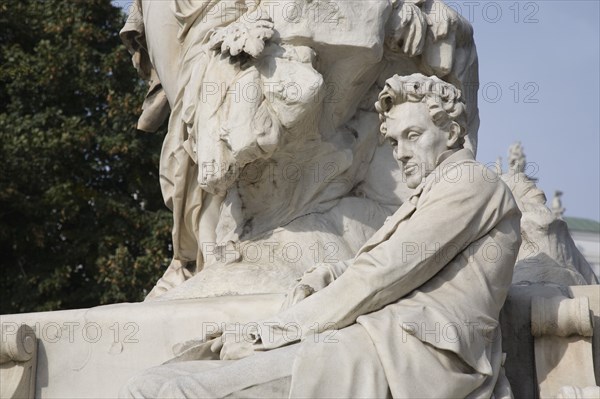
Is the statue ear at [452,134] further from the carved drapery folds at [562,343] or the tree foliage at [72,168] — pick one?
the tree foliage at [72,168]

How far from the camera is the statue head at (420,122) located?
679cm

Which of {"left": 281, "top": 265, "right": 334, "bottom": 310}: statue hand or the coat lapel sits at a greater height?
the coat lapel

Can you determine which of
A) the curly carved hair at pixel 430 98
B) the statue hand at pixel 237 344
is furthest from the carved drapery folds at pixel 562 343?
the statue hand at pixel 237 344

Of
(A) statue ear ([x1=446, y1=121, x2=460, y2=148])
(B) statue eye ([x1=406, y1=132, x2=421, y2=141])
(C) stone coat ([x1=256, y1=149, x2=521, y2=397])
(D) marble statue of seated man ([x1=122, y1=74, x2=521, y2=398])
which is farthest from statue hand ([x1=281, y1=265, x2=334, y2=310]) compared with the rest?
(A) statue ear ([x1=446, y1=121, x2=460, y2=148])

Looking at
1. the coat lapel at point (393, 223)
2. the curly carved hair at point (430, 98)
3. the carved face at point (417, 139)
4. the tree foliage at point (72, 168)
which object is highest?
the curly carved hair at point (430, 98)

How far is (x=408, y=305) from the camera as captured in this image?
637 centimetres

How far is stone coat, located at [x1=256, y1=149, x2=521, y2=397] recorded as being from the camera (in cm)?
628

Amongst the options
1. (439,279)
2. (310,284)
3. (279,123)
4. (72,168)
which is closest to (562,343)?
(439,279)

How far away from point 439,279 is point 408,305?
9.0 inches

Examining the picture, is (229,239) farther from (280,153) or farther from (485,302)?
(485,302)

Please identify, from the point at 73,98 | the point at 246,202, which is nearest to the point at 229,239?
the point at 246,202

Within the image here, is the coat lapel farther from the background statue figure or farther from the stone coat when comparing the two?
the background statue figure

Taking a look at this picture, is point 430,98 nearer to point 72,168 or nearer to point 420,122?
point 420,122

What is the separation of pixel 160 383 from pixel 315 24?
105 inches
